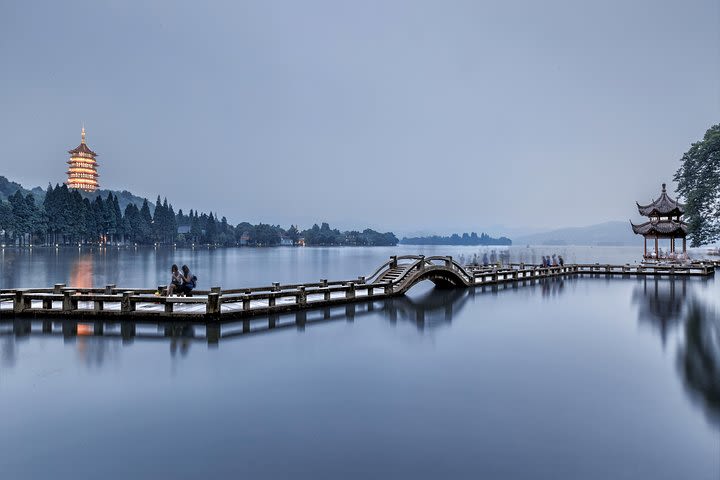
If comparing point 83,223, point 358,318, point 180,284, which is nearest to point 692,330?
point 358,318

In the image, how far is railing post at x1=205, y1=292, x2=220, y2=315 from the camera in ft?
46.6

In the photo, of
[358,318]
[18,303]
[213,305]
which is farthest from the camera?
[358,318]

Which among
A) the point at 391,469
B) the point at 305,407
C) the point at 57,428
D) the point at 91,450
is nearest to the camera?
→ the point at 391,469

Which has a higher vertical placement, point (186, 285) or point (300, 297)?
point (186, 285)

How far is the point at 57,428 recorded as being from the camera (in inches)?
260

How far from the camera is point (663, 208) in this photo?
41031mm

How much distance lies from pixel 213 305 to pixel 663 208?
1690 inches

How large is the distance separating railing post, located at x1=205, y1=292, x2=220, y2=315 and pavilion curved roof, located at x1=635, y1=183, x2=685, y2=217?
42.4m

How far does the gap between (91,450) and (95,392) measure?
272 cm

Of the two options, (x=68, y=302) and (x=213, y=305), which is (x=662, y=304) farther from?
(x=68, y=302)

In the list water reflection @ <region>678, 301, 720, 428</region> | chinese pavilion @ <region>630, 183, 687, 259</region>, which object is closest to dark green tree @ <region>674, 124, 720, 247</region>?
chinese pavilion @ <region>630, 183, 687, 259</region>

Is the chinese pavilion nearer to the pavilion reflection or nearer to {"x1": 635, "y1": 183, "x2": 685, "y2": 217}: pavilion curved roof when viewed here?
{"x1": 635, "y1": 183, "x2": 685, "y2": 217}: pavilion curved roof

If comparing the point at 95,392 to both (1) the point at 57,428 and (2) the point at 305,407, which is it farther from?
(2) the point at 305,407

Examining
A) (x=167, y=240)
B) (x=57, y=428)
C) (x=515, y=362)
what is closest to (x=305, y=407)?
(x=57, y=428)
